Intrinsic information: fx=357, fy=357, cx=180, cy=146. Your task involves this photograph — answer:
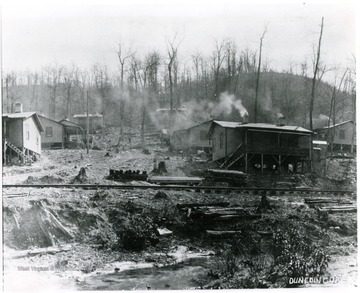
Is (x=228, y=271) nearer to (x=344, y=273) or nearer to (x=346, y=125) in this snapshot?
(x=344, y=273)

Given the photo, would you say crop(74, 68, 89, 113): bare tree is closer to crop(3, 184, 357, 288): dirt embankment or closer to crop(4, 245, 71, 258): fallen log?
crop(3, 184, 357, 288): dirt embankment

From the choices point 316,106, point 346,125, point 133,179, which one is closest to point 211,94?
point 346,125

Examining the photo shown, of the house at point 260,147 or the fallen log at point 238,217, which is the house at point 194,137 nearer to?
the house at point 260,147

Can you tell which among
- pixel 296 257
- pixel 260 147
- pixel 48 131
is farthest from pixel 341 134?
pixel 296 257

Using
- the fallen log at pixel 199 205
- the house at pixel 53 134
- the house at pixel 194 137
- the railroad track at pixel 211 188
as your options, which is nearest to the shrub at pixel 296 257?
the fallen log at pixel 199 205

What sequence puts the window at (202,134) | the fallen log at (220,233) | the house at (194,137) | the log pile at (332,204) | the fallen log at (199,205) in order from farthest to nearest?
the window at (202,134)
the house at (194,137)
the log pile at (332,204)
the fallen log at (199,205)
the fallen log at (220,233)
